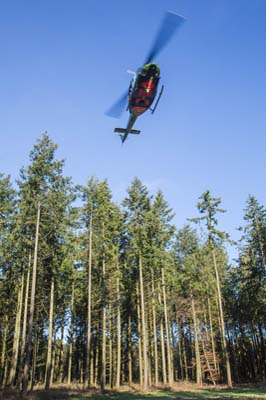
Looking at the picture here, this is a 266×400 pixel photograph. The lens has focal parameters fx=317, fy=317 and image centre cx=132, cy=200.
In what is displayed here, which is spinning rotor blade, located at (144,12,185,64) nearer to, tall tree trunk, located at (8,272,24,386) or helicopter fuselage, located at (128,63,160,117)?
helicopter fuselage, located at (128,63,160,117)

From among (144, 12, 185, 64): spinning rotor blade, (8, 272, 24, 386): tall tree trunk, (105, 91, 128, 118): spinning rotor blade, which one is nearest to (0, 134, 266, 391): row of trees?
(8, 272, 24, 386): tall tree trunk

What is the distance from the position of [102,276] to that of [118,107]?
540 inches

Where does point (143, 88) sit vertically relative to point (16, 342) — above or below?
above

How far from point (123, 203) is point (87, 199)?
3071 mm

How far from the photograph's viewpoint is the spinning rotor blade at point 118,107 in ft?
47.6

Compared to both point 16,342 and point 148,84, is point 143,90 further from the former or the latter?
point 16,342

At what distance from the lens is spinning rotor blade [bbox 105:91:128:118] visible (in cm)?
1450

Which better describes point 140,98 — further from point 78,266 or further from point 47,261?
point 78,266

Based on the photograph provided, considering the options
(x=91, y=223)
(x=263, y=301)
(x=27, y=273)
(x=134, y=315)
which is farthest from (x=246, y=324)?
(x=27, y=273)

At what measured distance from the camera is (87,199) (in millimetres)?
23875

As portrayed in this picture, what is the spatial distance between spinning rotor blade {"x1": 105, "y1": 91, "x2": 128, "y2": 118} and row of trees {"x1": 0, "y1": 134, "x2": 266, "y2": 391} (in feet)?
24.7

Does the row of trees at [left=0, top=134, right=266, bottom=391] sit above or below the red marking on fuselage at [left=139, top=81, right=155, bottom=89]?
below

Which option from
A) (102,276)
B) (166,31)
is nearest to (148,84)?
(166,31)

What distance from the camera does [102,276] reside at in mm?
23844
